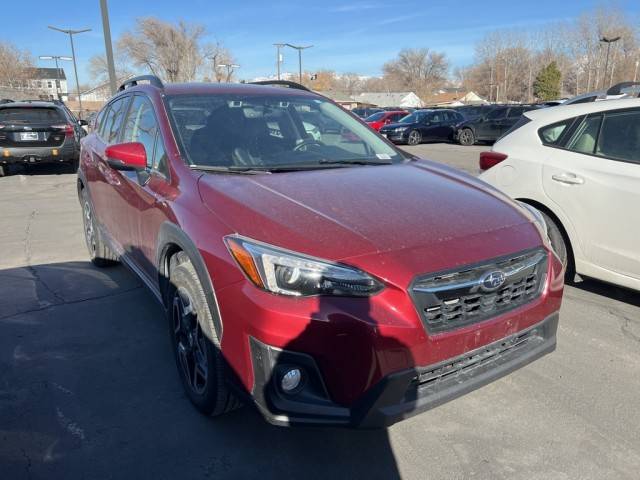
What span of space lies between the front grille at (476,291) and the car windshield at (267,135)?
1.31 m

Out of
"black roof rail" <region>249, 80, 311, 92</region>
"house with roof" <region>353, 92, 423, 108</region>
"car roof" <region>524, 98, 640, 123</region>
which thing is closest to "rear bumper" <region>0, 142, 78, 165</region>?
"black roof rail" <region>249, 80, 311, 92</region>

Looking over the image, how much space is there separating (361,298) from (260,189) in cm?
90

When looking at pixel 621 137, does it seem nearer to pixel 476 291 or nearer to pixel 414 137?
pixel 476 291

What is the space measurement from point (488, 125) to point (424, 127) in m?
2.70

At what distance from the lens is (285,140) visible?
11.5 feet

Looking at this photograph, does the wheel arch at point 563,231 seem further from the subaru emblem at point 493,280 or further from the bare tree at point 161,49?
the bare tree at point 161,49

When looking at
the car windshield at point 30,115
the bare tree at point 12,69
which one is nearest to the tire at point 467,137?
the car windshield at point 30,115

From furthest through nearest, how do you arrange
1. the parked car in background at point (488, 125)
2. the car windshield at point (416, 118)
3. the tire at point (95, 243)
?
1. the car windshield at point (416, 118)
2. the parked car in background at point (488, 125)
3. the tire at point (95, 243)

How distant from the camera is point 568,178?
163 inches

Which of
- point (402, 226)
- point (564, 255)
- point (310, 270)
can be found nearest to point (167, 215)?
point (310, 270)

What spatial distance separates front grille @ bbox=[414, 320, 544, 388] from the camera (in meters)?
2.22

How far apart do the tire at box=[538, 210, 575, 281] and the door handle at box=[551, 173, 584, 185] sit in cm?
31

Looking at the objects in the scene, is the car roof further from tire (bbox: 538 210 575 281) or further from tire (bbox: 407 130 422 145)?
tire (bbox: 407 130 422 145)

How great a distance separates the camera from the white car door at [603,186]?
3.78 metres
